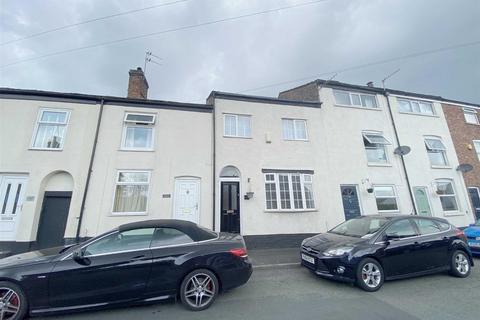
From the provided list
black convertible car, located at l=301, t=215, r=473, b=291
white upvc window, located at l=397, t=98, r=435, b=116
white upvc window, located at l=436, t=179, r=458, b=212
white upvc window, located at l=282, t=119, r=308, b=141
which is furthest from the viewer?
white upvc window, located at l=397, t=98, r=435, b=116

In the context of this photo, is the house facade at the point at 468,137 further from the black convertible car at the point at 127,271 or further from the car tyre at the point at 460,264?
the black convertible car at the point at 127,271

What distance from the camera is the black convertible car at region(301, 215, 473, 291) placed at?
16.2ft

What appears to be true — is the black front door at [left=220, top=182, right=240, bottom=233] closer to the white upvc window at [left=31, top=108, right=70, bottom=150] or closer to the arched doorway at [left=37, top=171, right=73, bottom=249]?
the arched doorway at [left=37, top=171, right=73, bottom=249]

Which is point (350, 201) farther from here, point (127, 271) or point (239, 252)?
point (127, 271)

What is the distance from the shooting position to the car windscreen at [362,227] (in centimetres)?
561

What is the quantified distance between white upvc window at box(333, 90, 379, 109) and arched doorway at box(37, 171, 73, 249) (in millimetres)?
13537

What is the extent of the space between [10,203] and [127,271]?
7754 mm

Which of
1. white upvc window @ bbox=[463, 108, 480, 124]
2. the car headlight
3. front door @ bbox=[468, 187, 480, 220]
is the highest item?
white upvc window @ bbox=[463, 108, 480, 124]

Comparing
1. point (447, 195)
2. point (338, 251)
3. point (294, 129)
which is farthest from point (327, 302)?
point (447, 195)

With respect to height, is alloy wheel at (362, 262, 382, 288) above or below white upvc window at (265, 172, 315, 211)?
below

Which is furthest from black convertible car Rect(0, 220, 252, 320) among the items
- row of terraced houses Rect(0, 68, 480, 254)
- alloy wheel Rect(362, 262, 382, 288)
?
row of terraced houses Rect(0, 68, 480, 254)

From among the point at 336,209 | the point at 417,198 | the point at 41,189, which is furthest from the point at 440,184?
the point at 41,189

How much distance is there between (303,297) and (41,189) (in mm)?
9743

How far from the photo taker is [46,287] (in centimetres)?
362
